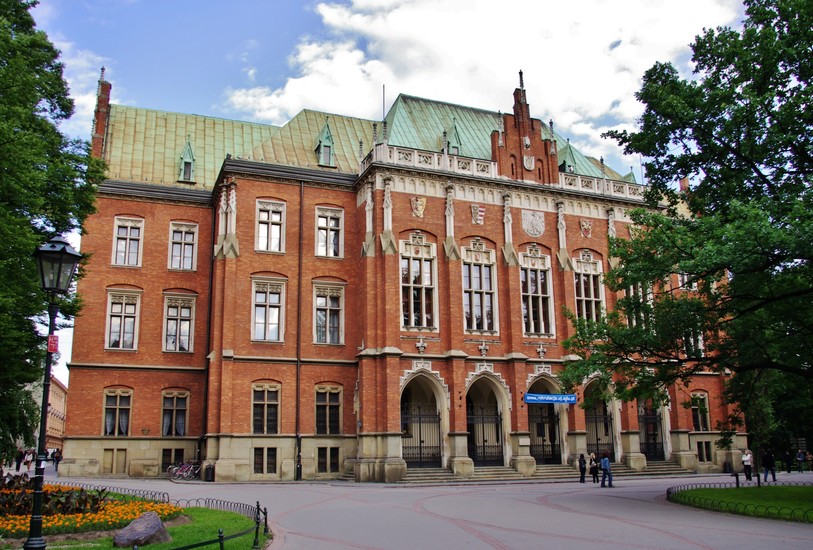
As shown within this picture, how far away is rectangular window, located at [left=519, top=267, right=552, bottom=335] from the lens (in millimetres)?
37250

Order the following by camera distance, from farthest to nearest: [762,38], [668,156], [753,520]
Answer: [668,156] → [762,38] → [753,520]

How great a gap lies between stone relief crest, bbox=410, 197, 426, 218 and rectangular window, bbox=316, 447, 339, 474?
11.9 m

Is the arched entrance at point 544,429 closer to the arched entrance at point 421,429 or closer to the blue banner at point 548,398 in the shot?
the blue banner at point 548,398

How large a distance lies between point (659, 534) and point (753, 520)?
412 centimetres

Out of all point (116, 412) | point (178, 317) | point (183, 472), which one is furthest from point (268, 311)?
point (116, 412)

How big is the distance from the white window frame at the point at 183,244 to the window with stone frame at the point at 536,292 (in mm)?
17018

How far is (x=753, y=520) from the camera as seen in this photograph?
17969 mm

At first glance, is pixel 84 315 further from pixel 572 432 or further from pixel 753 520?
pixel 753 520

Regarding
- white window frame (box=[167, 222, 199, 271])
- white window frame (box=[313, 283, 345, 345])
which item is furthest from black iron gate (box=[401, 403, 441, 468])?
white window frame (box=[167, 222, 199, 271])

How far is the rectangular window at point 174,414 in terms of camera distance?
1423 inches

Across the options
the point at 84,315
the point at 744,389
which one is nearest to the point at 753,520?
the point at 744,389

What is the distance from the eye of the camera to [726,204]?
2158 centimetres

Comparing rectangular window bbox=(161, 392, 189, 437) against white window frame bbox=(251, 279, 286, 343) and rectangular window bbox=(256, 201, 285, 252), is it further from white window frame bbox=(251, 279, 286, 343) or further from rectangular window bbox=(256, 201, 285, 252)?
rectangular window bbox=(256, 201, 285, 252)

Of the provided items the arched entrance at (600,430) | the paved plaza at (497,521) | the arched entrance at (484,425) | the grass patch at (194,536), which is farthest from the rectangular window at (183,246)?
the grass patch at (194,536)
